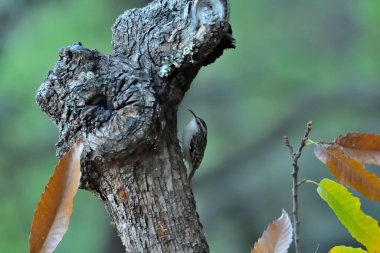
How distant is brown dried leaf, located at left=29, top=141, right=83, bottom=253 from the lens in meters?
0.65

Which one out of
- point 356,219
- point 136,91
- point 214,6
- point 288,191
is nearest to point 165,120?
point 136,91

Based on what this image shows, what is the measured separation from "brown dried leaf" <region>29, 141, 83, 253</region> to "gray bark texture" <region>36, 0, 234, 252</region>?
0.86ft

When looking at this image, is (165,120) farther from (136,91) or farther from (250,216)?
(250,216)

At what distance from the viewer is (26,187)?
2.83 m

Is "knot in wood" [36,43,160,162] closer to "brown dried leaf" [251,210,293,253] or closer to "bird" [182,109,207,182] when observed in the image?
"brown dried leaf" [251,210,293,253]

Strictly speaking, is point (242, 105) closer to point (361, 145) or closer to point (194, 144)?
point (194, 144)

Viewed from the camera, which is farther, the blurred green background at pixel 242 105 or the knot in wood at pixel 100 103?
the blurred green background at pixel 242 105

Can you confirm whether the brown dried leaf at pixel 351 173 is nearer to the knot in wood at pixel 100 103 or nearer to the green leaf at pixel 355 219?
the green leaf at pixel 355 219

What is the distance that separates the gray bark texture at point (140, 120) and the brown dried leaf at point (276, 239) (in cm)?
23

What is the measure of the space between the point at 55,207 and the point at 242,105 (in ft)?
7.23

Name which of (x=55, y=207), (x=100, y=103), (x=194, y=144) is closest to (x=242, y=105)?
(x=194, y=144)

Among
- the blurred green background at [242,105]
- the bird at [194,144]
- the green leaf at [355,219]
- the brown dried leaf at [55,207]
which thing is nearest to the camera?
the brown dried leaf at [55,207]

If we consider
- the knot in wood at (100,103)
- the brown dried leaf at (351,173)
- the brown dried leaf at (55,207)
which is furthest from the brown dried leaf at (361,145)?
the brown dried leaf at (55,207)

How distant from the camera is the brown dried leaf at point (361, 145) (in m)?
0.88
